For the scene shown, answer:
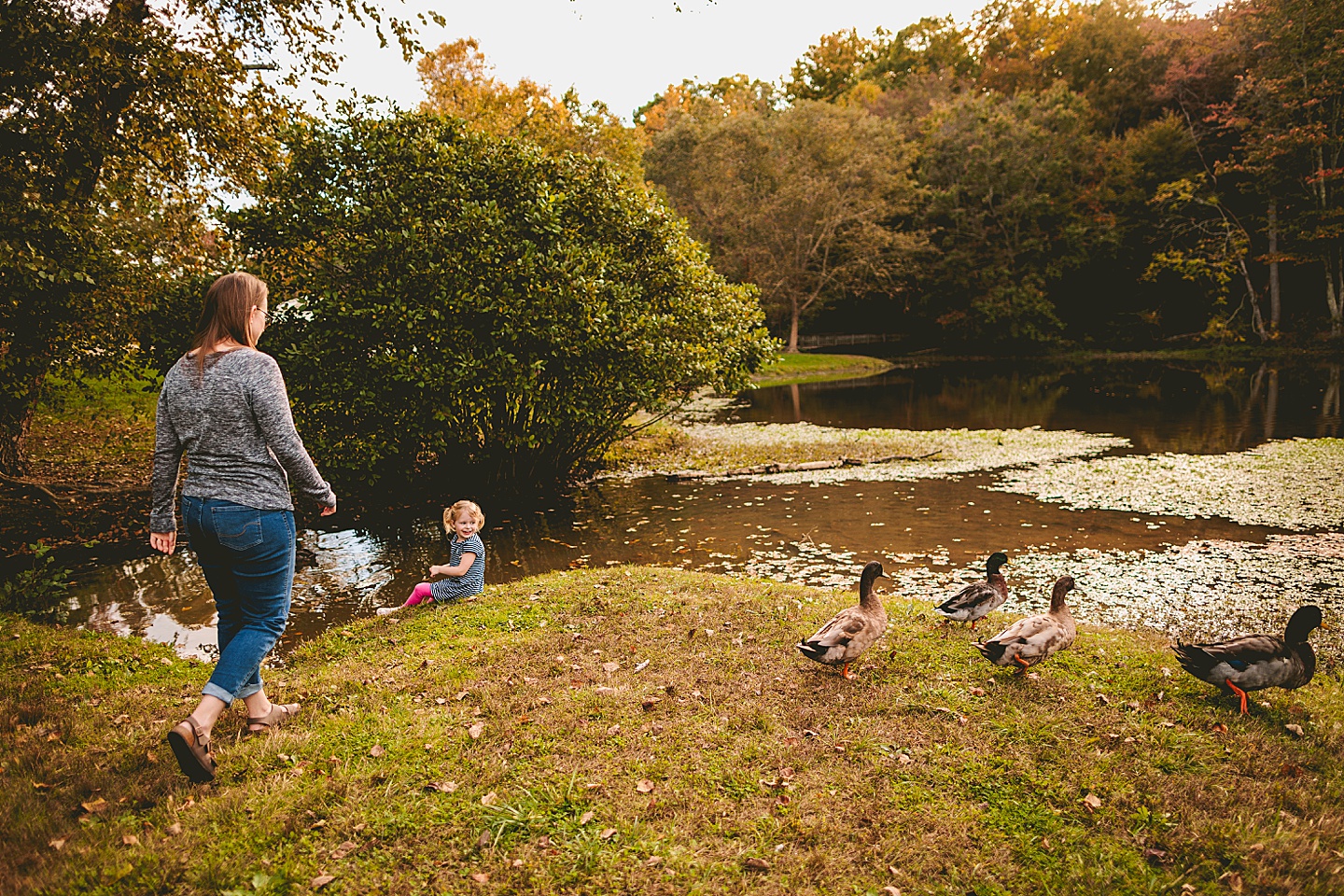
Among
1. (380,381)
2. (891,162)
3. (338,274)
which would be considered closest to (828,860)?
(380,381)

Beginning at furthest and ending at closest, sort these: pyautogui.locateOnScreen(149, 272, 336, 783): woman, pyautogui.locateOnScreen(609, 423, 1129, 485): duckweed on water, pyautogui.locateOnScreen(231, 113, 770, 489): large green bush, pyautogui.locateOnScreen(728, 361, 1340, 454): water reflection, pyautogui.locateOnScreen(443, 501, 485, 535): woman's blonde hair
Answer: pyautogui.locateOnScreen(728, 361, 1340, 454): water reflection < pyautogui.locateOnScreen(609, 423, 1129, 485): duckweed on water < pyautogui.locateOnScreen(231, 113, 770, 489): large green bush < pyautogui.locateOnScreen(443, 501, 485, 535): woman's blonde hair < pyautogui.locateOnScreen(149, 272, 336, 783): woman

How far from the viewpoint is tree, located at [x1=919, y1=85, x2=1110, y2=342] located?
53.8 meters

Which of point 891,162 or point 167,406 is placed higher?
point 891,162

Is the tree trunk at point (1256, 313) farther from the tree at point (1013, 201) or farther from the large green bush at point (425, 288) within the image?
the large green bush at point (425, 288)

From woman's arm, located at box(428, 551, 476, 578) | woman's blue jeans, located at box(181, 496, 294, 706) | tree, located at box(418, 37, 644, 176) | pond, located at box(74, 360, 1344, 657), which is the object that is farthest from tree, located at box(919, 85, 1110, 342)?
woman's blue jeans, located at box(181, 496, 294, 706)

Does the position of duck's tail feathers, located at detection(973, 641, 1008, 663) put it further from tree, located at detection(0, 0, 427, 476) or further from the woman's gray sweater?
tree, located at detection(0, 0, 427, 476)

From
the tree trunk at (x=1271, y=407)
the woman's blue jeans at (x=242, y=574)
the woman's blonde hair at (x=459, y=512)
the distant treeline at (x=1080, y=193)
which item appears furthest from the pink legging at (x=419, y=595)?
the distant treeline at (x=1080, y=193)

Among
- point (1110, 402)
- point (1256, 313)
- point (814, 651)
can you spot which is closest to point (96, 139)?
point (814, 651)

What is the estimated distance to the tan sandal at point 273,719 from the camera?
5.18 meters

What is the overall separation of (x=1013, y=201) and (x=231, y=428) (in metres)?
59.8

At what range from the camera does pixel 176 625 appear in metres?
9.09

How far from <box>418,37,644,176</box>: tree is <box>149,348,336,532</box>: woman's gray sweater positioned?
33.8 meters

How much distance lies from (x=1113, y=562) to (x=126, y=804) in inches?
453

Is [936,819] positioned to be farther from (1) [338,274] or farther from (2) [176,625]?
(1) [338,274]
